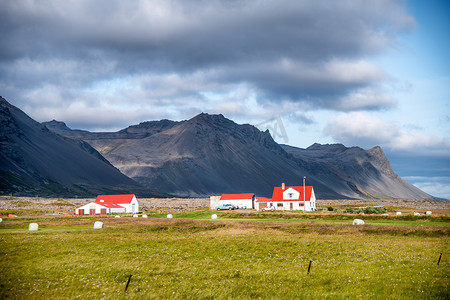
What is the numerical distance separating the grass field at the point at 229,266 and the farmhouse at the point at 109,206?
2731 inches

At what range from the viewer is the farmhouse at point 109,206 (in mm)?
113938

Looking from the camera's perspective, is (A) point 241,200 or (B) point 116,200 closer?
(B) point 116,200

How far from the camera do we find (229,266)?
31797mm

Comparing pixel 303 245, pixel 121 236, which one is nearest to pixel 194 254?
pixel 303 245

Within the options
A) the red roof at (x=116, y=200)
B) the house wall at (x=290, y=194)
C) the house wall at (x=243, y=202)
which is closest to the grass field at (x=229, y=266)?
the house wall at (x=290, y=194)

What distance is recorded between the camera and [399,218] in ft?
241

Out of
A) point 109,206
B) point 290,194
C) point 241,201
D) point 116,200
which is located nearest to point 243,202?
point 241,201

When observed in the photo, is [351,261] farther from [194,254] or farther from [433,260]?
[194,254]

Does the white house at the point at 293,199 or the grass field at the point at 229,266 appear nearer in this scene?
the grass field at the point at 229,266

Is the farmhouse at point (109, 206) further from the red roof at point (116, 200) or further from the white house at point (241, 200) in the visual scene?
the white house at point (241, 200)

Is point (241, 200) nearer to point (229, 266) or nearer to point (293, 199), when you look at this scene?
point (293, 199)

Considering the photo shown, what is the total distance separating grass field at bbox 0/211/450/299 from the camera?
2525 cm

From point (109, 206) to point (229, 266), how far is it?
9372 cm

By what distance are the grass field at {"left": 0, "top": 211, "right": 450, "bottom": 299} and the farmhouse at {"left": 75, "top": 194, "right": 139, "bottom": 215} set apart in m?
69.4
